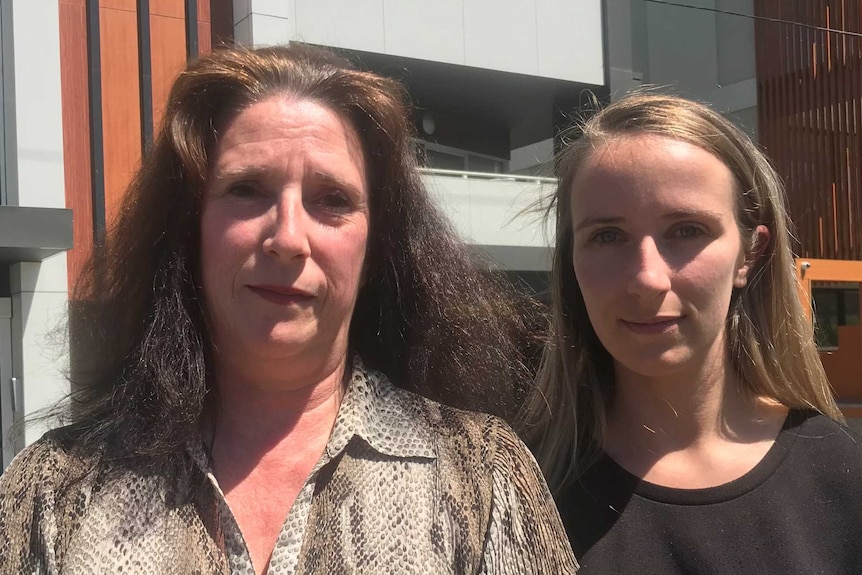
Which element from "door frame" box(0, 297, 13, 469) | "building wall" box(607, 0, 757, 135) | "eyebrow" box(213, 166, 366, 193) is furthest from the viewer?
"building wall" box(607, 0, 757, 135)

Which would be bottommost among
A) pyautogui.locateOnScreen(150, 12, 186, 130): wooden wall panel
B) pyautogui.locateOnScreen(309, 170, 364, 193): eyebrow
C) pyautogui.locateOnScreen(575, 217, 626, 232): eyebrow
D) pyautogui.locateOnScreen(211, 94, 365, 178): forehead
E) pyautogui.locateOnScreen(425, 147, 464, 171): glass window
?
pyautogui.locateOnScreen(575, 217, 626, 232): eyebrow

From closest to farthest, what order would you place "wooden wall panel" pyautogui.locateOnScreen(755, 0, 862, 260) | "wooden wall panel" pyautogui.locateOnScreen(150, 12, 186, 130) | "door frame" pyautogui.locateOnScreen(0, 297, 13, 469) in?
"door frame" pyautogui.locateOnScreen(0, 297, 13, 469)
"wooden wall panel" pyautogui.locateOnScreen(150, 12, 186, 130)
"wooden wall panel" pyautogui.locateOnScreen(755, 0, 862, 260)

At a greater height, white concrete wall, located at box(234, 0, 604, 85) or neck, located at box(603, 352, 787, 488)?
white concrete wall, located at box(234, 0, 604, 85)

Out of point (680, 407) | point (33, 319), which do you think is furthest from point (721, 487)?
point (33, 319)

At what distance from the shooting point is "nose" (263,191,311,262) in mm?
1385

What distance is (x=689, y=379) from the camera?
5.46 ft

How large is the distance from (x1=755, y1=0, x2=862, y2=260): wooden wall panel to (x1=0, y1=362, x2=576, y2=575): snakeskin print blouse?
8029 mm

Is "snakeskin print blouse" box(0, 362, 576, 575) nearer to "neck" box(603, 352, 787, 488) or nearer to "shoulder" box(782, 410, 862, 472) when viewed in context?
"neck" box(603, 352, 787, 488)

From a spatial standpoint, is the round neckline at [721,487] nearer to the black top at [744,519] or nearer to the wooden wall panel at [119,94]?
the black top at [744,519]

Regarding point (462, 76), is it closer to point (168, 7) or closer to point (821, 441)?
point (168, 7)

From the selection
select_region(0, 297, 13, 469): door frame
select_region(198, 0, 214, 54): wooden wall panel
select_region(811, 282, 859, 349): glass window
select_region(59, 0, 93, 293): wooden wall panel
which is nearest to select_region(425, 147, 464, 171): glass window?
select_region(198, 0, 214, 54): wooden wall panel

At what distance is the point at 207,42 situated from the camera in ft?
25.2

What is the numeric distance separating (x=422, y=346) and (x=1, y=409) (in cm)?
628

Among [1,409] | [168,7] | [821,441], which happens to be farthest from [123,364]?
[168,7]
